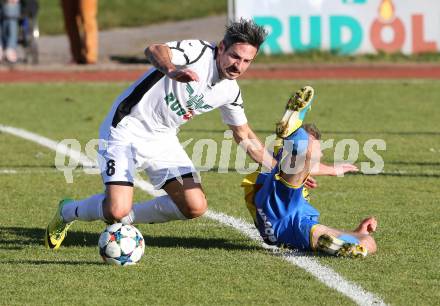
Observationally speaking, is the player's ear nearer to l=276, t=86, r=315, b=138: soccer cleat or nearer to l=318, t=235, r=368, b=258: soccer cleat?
l=276, t=86, r=315, b=138: soccer cleat

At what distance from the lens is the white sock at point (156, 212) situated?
8.02 m

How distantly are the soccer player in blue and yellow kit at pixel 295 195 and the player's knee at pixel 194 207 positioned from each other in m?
0.40

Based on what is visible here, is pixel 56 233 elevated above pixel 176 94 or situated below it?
below

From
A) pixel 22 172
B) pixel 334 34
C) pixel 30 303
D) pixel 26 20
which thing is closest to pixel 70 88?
pixel 26 20

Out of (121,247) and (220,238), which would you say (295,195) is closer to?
(220,238)

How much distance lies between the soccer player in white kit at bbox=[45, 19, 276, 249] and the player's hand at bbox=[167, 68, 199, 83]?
235 mm

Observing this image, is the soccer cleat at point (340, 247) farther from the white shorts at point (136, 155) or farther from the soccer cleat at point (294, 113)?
the white shorts at point (136, 155)

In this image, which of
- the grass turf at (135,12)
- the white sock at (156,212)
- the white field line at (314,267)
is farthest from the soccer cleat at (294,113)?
A: the grass turf at (135,12)

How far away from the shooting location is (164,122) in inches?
307

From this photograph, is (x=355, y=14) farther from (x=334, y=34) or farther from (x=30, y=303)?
(x=30, y=303)

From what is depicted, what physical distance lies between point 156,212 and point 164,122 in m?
0.75

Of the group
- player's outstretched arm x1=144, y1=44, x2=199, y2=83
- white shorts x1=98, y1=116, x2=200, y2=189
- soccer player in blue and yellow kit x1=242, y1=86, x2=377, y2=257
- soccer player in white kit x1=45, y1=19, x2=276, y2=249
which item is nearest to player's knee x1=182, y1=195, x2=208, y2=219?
soccer player in white kit x1=45, y1=19, x2=276, y2=249

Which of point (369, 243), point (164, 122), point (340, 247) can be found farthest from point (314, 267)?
point (164, 122)

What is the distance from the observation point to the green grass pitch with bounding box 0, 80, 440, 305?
6551 mm
